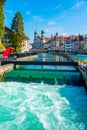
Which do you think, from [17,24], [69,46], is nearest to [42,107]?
[17,24]

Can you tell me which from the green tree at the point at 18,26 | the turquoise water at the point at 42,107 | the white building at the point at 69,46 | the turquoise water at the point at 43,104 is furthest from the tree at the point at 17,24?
Answer: the white building at the point at 69,46

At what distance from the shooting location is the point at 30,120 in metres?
18.2

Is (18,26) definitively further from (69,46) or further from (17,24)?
(69,46)

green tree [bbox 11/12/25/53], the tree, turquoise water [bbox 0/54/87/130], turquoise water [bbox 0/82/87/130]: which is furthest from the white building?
turquoise water [bbox 0/82/87/130]

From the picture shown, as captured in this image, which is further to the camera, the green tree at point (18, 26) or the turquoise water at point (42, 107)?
the green tree at point (18, 26)

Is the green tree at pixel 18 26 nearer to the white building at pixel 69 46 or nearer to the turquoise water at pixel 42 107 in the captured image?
the turquoise water at pixel 42 107

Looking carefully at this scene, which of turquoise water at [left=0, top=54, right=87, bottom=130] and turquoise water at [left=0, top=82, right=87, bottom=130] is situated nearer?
turquoise water at [left=0, top=82, right=87, bottom=130]

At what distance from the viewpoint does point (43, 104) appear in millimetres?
22641

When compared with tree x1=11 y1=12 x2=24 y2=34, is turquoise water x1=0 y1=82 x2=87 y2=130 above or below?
below

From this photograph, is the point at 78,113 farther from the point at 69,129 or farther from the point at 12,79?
the point at 12,79

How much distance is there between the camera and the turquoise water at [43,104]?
1747cm

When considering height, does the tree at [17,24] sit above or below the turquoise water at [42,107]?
above

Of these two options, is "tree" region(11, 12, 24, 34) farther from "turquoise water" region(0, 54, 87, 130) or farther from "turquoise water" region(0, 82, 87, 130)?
"turquoise water" region(0, 82, 87, 130)

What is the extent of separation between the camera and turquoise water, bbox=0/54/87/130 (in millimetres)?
17469
